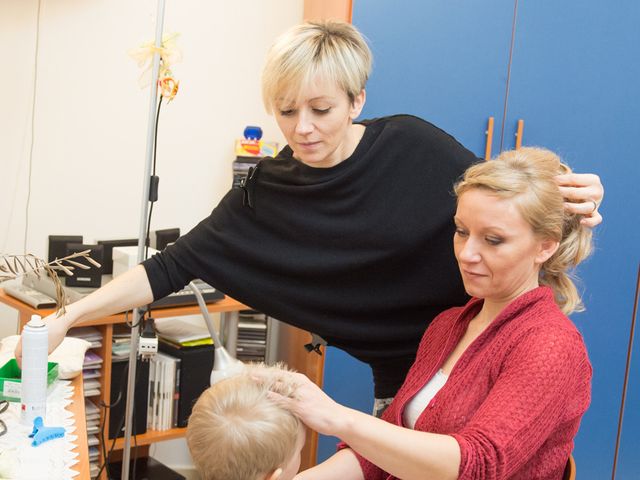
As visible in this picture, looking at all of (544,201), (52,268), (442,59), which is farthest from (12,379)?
(442,59)

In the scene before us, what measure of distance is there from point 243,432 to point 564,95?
196 centimetres

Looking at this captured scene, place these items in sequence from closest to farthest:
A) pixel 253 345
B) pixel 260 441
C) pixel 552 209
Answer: pixel 260 441 < pixel 552 209 < pixel 253 345

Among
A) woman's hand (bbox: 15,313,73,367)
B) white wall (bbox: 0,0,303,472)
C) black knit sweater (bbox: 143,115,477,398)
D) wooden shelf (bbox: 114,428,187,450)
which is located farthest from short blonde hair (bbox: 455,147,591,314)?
white wall (bbox: 0,0,303,472)

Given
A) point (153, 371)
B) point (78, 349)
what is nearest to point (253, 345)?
point (153, 371)

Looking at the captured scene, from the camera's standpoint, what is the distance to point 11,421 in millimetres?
1589

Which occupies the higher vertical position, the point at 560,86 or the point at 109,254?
the point at 560,86

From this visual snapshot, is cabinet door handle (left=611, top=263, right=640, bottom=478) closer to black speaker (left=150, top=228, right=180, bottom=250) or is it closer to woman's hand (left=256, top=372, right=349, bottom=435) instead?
black speaker (left=150, top=228, right=180, bottom=250)

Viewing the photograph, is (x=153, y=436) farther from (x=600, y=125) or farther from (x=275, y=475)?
(x=600, y=125)

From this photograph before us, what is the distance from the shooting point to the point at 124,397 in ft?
8.83

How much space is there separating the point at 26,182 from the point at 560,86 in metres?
1.89

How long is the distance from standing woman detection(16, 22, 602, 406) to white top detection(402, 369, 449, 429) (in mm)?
291

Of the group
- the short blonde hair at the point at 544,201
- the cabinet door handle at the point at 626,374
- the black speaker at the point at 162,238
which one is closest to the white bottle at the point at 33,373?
the short blonde hair at the point at 544,201

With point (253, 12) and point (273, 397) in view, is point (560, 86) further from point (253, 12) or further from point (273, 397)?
point (273, 397)

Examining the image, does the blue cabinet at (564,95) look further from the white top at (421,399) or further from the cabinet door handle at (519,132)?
the white top at (421,399)
